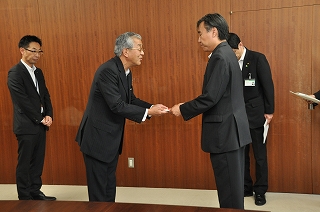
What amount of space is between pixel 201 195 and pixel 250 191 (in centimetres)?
58

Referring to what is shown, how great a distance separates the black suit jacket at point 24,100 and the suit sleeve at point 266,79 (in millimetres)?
2479

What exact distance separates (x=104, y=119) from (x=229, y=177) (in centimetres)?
116

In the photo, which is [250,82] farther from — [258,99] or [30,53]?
[30,53]

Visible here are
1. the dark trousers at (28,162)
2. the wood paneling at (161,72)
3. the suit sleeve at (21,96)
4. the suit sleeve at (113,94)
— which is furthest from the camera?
the wood paneling at (161,72)

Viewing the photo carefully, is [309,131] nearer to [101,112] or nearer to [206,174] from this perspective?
[206,174]

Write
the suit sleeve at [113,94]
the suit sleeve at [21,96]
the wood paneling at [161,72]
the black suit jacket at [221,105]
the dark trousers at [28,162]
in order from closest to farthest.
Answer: the black suit jacket at [221,105] → the suit sleeve at [113,94] → the suit sleeve at [21,96] → the dark trousers at [28,162] → the wood paneling at [161,72]

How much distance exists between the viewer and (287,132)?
4246mm

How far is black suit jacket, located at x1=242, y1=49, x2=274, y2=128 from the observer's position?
3.93 metres

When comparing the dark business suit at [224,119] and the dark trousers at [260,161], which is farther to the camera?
the dark trousers at [260,161]

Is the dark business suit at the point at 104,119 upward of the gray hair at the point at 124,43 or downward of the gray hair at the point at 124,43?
downward

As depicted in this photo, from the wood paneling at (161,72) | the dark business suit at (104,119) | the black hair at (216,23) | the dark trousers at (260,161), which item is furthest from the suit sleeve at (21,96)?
the dark trousers at (260,161)

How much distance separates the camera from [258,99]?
401cm

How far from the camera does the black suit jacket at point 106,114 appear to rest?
305 centimetres

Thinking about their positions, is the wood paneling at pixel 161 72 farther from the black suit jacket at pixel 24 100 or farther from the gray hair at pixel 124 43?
the gray hair at pixel 124 43
